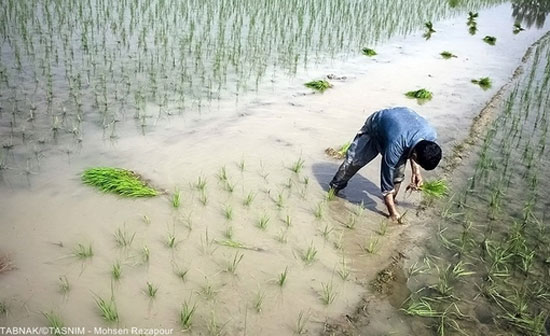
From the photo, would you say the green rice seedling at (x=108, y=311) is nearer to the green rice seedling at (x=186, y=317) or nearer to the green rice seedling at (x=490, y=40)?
the green rice seedling at (x=186, y=317)

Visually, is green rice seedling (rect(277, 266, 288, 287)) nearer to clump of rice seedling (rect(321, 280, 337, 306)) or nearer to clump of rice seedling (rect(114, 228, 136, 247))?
clump of rice seedling (rect(321, 280, 337, 306))

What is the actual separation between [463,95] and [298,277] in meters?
5.42

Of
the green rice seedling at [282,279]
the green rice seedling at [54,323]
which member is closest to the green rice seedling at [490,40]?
the green rice seedling at [282,279]

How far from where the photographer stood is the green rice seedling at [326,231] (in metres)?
3.44

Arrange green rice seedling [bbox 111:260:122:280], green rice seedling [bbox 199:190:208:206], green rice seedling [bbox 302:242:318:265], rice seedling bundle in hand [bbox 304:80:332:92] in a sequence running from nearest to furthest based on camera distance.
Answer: green rice seedling [bbox 111:260:122:280], green rice seedling [bbox 302:242:318:265], green rice seedling [bbox 199:190:208:206], rice seedling bundle in hand [bbox 304:80:332:92]

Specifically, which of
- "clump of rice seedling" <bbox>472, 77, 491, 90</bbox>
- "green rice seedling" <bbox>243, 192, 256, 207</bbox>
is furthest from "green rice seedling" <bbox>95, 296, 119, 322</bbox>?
"clump of rice seedling" <bbox>472, 77, 491, 90</bbox>

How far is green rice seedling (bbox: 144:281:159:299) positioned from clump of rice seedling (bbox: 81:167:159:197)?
110cm

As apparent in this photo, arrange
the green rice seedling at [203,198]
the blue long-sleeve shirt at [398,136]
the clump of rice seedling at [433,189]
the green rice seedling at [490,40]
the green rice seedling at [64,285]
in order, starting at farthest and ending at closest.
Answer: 1. the green rice seedling at [490,40]
2. the clump of rice seedling at [433,189]
3. the green rice seedling at [203,198]
4. the blue long-sleeve shirt at [398,136]
5. the green rice seedling at [64,285]

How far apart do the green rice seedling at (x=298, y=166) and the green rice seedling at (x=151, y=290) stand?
2.05 metres

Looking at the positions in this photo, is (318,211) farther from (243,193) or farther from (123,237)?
(123,237)

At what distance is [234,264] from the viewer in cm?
296

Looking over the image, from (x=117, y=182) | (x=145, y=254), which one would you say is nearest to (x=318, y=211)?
(x=145, y=254)

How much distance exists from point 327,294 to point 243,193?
4.61ft

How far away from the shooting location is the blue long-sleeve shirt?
10.6 feet
